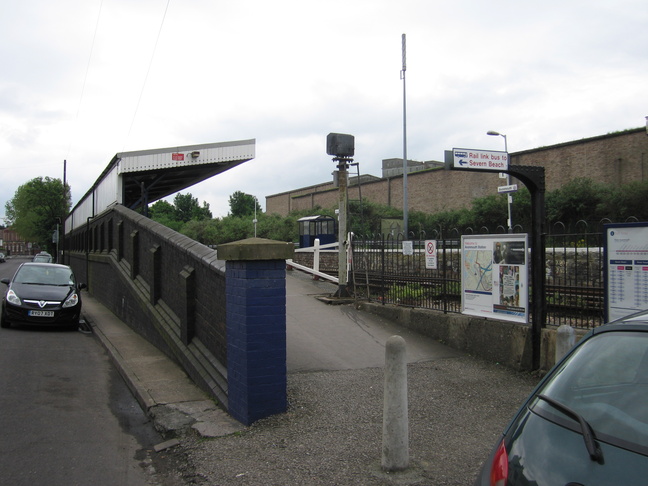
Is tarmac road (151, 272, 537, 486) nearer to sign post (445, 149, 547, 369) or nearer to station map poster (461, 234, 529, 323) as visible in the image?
sign post (445, 149, 547, 369)

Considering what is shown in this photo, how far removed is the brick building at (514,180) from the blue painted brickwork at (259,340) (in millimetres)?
13742

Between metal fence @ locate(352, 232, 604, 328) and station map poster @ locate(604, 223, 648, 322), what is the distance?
0.50 meters

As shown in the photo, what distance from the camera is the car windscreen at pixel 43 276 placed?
45.4ft

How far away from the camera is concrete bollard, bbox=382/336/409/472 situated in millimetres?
4355

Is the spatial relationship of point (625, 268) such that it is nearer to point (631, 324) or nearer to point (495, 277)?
point (495, 277)

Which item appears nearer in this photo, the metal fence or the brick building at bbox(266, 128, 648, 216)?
the metal fence

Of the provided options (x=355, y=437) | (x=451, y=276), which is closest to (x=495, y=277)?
(x=451, y=276)

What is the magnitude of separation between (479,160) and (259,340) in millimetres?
3619

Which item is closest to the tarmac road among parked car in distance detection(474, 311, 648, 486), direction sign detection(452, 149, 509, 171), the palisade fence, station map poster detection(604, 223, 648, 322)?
the palisade fence

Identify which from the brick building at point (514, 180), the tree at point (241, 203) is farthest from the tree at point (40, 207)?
the brick building at point (514, 180)

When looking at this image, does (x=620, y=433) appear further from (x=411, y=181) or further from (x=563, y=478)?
(x=411, y=181)

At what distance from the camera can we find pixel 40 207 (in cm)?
8456

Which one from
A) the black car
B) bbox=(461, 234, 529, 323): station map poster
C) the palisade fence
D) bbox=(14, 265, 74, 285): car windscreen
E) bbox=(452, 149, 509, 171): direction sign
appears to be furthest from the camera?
bbox=(14, 265, 74, 285): car windscreen

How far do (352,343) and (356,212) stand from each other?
37019mm
